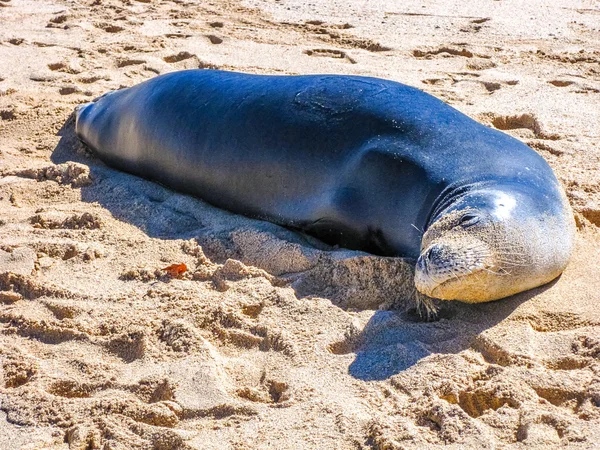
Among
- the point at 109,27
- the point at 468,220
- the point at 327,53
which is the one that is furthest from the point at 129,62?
the point at 468,220

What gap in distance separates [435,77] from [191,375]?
3297 mm

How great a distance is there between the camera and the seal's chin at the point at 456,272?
2.64 meters

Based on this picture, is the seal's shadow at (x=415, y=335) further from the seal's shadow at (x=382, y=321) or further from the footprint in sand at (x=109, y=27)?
the footprint in sand at (x=109, y=27)

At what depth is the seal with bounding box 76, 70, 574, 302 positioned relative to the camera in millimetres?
2777

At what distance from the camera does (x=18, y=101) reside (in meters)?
5.00

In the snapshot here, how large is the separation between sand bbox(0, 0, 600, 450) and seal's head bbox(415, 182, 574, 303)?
10cm

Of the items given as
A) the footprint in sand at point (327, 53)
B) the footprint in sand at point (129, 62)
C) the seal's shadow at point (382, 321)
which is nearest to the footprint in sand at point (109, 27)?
the footprint in sand at point (129, 62)

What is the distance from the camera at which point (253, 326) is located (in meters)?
2.78

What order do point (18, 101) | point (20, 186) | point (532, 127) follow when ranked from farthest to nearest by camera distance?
point (18, 101)
point (532, 127)
point (20, 186)

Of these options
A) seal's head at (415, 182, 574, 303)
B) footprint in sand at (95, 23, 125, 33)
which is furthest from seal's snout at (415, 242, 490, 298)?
footprint in sand at (95, 23, 125, 33)

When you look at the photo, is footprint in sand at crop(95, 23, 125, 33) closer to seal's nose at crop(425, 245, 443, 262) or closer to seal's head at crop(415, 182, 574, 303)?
seal's head at crop(415, 182, 574, 303)

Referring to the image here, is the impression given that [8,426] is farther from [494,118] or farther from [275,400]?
[494,118]

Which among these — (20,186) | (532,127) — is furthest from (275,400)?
(532,127)

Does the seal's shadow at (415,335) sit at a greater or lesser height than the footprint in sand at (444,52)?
lesser
